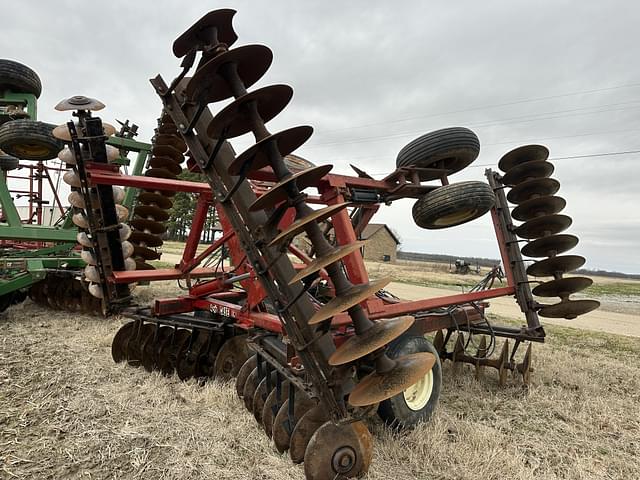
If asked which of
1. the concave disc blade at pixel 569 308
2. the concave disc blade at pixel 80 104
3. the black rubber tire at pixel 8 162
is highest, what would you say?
the black rubber tire at pixel 8 162

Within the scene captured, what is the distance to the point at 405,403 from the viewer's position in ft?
9.13

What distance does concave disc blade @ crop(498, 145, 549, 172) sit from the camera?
426 centimetres

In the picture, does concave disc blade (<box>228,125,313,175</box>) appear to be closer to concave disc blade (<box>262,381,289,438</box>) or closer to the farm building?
concave disc blade (<box>262,381,289,438</box>)

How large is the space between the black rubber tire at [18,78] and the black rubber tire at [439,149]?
639 centimetres

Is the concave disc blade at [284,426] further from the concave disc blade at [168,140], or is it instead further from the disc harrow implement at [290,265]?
A: the concave disc blade at [168,140]

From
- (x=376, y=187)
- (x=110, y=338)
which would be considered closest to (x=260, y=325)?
(x=376, y=187)

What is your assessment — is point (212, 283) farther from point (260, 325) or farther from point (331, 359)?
point (331, 359)

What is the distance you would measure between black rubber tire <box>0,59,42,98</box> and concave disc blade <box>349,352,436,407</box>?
24.2 ft

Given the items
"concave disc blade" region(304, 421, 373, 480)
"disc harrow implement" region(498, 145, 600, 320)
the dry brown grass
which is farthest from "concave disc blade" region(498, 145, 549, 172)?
"concave disc blade" region(304, 421, 373, 480)

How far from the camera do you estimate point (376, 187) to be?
3.46 meters

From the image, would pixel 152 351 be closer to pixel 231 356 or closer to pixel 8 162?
pixel 231 356

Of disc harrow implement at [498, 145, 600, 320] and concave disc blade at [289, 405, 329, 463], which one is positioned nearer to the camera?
concave disc blade at [289, 405, 329, 463]

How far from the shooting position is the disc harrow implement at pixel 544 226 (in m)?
4.23

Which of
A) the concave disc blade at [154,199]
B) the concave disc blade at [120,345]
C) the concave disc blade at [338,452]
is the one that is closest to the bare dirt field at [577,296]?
the concave disc blade at [338,452]
